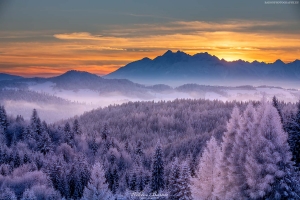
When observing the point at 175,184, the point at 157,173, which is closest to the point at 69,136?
the point at 157,173

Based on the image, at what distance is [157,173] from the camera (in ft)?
196

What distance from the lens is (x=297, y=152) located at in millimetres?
38656

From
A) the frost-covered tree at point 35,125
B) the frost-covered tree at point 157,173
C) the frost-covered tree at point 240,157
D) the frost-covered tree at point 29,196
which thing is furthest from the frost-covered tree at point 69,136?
the frost-covered tree at point 240,157

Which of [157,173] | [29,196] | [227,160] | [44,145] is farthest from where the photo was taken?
[44,145]

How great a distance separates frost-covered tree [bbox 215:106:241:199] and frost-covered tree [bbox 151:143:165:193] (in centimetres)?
3572

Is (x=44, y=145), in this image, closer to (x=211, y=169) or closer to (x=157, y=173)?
(x=157, y=173)

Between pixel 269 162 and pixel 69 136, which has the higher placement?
pixel 269 162

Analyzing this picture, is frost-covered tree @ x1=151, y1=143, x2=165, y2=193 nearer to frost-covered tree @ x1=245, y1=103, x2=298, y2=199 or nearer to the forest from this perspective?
the forest

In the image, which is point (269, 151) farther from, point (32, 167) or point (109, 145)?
point (109, 145)

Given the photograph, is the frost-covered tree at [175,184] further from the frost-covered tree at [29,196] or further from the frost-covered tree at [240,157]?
the frost-covered tree at [29,196]

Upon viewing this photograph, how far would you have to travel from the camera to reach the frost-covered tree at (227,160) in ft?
72.1

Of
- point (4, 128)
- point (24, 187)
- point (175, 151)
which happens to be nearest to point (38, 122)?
point (4, 128)

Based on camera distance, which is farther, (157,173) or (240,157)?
(157,173)

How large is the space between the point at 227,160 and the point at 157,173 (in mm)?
38129
